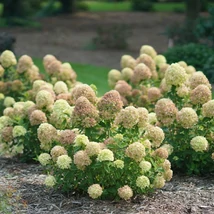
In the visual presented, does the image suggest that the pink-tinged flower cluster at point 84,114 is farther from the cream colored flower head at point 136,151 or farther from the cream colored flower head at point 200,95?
the cream colored flower head at point 200,95

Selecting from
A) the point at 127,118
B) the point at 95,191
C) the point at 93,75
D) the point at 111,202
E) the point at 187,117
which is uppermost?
the point at 127,118

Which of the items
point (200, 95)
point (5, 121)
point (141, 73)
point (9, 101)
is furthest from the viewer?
point (9, 101)

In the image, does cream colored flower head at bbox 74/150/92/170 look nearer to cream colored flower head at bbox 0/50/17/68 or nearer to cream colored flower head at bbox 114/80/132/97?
cream colored flower head at bbox 114/80/132/97

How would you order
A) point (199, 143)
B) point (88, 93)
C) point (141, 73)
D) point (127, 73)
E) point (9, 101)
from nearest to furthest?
point (88, 93) → point (199, 143) → point (141, 73) → point (9, 101) → point (127, 73)

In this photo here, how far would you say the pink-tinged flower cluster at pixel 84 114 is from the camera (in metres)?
5.27

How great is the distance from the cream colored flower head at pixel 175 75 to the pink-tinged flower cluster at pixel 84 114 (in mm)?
1207

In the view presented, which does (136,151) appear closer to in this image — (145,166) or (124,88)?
(145,166)

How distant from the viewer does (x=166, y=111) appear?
5938mm

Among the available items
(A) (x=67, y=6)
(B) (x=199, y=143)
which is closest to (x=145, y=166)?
(B) (x=199, y=143)

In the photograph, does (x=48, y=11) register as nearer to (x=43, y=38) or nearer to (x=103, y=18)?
(x=103, y=18)

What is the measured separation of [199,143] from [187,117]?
271 millimetres

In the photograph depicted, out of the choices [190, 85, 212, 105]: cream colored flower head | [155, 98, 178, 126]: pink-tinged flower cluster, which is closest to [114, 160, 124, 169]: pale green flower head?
[155, 98, 178, 126]: pink-tinged flower cluster

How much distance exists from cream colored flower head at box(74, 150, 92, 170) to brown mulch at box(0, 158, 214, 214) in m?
0.42

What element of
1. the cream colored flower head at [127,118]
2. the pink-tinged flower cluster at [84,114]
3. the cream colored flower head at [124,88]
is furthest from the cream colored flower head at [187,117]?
the cream colored flower head at [124,88]
